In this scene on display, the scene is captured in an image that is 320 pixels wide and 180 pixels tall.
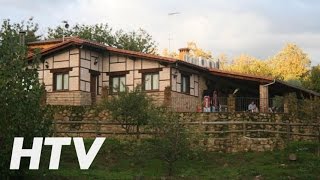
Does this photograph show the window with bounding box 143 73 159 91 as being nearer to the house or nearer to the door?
the house

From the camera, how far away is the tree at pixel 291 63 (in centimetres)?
5791

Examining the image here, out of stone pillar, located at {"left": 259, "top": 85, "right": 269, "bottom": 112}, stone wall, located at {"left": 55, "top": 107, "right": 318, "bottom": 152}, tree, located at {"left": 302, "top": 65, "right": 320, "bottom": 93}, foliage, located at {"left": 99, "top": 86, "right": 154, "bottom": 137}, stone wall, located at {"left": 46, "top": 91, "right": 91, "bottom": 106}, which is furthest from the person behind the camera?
tree, located at {"left": 302, "top": 65, "right": 320, "bottom": 93}

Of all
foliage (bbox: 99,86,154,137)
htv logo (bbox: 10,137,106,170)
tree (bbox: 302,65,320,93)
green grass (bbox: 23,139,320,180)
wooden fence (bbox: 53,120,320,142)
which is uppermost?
tree (bbox: 302,65,320,93)

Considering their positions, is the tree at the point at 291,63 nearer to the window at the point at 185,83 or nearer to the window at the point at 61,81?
the window at the point at 185,83

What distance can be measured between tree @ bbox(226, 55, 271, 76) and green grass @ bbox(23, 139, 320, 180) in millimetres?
30626

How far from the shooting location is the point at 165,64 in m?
34.5

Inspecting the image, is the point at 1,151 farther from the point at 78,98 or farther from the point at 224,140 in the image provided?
the point at 78,98

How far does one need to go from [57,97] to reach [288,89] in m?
16.2

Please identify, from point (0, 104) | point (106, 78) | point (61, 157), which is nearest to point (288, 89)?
point (106, 78)

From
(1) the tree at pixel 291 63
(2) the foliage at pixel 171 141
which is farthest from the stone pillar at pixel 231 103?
(1) the tree at pixel 291 63

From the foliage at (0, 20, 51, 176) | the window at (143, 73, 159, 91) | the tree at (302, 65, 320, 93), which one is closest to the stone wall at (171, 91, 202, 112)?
the window at (143, 73, 159, 91)

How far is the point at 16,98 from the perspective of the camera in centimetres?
2048

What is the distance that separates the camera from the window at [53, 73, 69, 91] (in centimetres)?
3517

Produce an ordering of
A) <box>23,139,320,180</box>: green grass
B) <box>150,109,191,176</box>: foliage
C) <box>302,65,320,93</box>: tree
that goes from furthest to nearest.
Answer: <box>302,65,320,93</box>: tree, <box>150,109,191,176</box>: foliage, <box>23,139,320,180</box>: green grass
